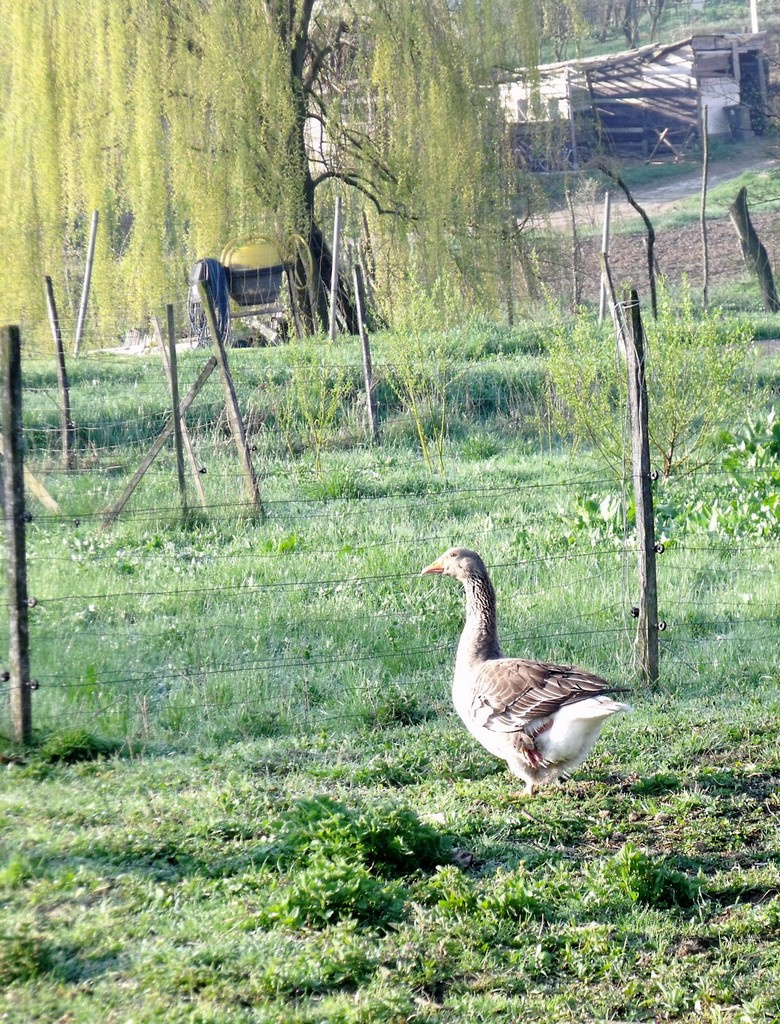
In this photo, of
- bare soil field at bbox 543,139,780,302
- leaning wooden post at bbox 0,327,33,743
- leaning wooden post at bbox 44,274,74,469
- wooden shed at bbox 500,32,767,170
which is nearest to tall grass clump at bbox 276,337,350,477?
leaning wooden post at bbox 44,274,74,469

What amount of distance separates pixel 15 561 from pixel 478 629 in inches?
102

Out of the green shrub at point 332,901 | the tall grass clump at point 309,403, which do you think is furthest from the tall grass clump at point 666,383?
the green shrub at point 332,901

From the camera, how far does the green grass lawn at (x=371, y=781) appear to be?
12.1 ft

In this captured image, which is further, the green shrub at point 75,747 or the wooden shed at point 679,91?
the wooden shed at point 679,91

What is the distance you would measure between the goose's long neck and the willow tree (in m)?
10.4

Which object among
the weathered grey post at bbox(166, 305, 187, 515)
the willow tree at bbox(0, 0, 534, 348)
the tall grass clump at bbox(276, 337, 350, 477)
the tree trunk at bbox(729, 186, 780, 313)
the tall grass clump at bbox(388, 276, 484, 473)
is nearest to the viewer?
the weathered grey post at bbox(166, 305, 187, 515)

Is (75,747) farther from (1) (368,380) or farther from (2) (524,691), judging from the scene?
(1) (368,380)

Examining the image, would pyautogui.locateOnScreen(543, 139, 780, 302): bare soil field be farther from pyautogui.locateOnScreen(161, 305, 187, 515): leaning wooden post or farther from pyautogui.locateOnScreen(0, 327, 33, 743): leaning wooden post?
pyautogui.locateOnScreen(0, 327, 33, 743): leaning wooden post

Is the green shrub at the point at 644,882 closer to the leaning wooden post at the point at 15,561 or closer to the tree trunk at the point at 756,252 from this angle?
the leaning wooden post at the point at 15,561

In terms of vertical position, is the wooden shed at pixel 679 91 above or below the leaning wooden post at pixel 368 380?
above

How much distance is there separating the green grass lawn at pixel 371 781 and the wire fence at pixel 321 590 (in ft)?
0.11

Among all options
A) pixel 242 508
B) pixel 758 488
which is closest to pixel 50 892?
pixel 242 508

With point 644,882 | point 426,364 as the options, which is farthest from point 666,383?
point 644,882

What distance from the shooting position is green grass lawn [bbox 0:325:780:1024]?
→ 12.1ft
